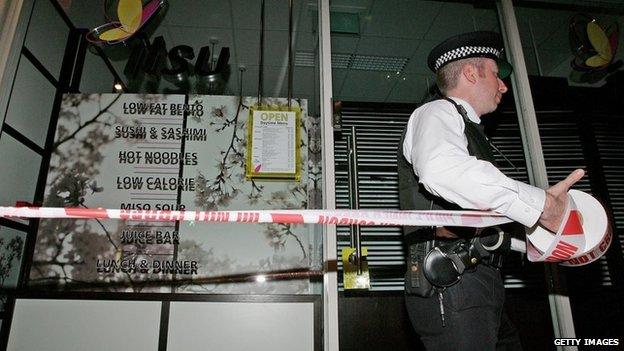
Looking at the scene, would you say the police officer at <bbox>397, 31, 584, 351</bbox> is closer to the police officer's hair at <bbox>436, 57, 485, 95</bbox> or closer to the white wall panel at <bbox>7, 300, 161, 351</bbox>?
Answer: the police officer's hair at <bbox>436, 57, 485, 95</bbox>

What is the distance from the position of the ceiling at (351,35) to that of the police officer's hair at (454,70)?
1889mm

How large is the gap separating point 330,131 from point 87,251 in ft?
4.96

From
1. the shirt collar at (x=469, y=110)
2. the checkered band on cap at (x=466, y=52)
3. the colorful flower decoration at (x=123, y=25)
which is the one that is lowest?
the shirt collar at (x=469, y=110)

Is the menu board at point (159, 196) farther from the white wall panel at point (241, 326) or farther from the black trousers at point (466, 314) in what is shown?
the black trousers at point (466, 314)

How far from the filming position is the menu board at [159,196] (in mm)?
2080

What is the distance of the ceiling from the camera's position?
335cm

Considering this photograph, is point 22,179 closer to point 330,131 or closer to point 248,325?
point 248,325

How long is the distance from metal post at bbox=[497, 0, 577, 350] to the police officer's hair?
0.75m

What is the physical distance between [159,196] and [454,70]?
1.71 m

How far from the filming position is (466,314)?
1.10 m

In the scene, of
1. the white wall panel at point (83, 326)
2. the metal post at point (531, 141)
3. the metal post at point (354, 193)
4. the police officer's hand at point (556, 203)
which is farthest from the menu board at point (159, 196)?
the police officer's hand at point (556, 203)

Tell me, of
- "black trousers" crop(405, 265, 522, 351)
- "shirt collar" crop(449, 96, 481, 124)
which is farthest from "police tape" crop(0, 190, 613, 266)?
"shirt collar" crop(449, 96, 481, 124)

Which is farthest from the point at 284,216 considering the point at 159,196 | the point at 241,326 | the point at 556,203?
the point at 159,196

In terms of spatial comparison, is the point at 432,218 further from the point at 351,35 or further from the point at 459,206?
the point at 351,35
